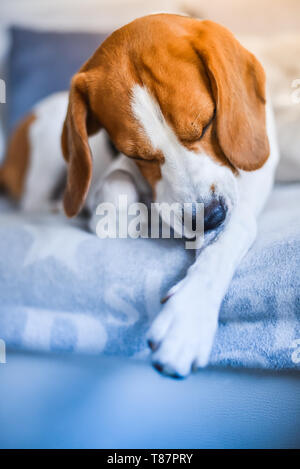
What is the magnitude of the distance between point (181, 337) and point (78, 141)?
48 cm

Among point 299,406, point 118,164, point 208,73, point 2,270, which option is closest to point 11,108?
point 118,164

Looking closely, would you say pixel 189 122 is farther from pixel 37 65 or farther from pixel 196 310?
pixel 37 65

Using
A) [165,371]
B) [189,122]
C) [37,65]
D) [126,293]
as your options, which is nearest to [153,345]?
[165,371]

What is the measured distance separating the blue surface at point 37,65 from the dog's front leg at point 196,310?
0.94m

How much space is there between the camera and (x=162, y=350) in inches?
22.9

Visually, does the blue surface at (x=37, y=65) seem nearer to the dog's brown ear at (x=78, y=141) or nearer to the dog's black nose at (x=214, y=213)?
the dog's brown ear at (x=78, y=141)

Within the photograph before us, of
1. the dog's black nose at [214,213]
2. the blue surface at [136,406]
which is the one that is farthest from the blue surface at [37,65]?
the blue surface at [136,406]

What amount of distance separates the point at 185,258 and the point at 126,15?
817 mm

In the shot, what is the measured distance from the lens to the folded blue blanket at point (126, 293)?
0.68 metres

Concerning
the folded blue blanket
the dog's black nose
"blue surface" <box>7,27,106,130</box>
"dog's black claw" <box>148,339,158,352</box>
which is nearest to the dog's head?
the dog's black nose

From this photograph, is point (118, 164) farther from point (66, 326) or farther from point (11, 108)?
point (11, 108)

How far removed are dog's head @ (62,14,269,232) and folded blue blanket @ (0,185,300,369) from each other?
0.13 meters

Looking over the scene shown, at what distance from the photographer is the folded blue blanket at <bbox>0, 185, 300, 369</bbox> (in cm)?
68

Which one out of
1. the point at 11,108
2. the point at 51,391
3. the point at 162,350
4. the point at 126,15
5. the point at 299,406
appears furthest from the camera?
the point at 11,108
